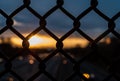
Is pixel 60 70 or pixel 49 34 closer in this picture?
pixel 49 34

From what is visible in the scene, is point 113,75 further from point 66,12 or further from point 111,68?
point 66,12

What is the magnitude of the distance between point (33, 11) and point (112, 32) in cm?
65

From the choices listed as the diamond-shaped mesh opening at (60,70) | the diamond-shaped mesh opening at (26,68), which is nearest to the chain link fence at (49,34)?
the diamond-shaped mesh opening at (60,70)

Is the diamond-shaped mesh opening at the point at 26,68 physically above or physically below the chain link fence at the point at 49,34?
above

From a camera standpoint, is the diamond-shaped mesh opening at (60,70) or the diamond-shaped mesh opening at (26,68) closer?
the diamond-shaped mesh opening at (60,70)

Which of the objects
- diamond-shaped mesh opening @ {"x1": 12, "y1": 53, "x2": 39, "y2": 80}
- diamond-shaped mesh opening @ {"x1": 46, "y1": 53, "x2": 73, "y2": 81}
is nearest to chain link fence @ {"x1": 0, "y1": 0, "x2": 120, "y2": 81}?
diamond-shaped mesh opening @ {"x1": 46, "y1": 53, "x2": 73, "y2": 81}

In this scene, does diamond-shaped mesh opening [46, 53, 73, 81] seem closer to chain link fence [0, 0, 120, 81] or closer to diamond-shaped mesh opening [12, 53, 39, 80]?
diamond-shaped mesh opening [12, 53, 39, 80]

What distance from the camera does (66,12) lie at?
3176 millimetres

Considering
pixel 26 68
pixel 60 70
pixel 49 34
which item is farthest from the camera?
pixel 26 68

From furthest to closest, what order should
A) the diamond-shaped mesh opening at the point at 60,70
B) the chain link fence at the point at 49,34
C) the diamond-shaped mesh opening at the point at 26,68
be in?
the diamond-shaped mesh opening at the point at 26,68, the diamond-shaped mesh opening at the point at 60,70, the chain link fence at the point at 49,34

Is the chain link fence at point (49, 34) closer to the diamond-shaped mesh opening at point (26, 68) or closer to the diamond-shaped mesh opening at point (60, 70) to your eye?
the diamond-shaped mesh opening at point (60, 70)

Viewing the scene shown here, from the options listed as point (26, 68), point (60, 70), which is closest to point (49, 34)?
point (60, 70)

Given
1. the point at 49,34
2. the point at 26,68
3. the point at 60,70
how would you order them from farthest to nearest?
the point at 26,68 < the point at 60,70 < the point at 49,34

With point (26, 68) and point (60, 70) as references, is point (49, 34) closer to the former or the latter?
point (60, 70)
